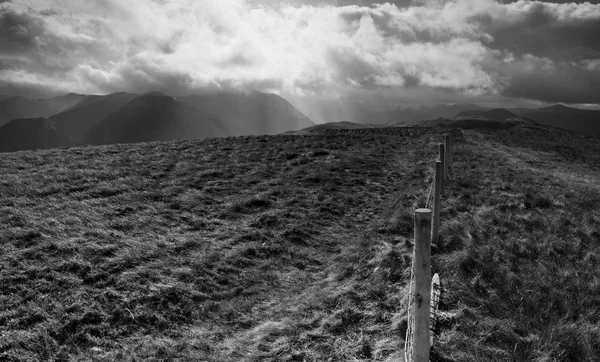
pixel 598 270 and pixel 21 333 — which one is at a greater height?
pixel 598 270

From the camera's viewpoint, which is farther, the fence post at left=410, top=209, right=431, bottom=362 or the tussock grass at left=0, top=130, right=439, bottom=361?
the tussock grass at left=0, top=130, right=439, bottom=361

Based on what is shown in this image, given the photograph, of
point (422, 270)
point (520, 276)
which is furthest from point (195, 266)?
point (520, 276)

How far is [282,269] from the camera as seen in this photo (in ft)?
29.8

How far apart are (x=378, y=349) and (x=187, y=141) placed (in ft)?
97.7

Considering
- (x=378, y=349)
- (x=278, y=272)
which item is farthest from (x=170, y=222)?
(x=378, y=349)

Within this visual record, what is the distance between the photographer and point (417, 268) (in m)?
3.85

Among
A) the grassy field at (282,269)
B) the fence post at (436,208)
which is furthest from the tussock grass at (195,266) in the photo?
the fence post at (436,208)

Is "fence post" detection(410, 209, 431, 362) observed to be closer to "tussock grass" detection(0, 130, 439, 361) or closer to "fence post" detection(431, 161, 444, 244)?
"tussock grass" detection(0, 130, 439, 361)

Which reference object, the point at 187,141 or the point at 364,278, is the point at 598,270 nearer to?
the point at 364,278

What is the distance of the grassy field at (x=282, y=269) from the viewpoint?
5633 mm

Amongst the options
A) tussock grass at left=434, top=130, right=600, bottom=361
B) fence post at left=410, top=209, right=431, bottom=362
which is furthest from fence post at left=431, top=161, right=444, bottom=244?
fence post at left=410, top=209, right=431, bottom=362

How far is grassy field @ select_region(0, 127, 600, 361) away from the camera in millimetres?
5633

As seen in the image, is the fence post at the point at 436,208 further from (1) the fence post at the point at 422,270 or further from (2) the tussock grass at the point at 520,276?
A: (1) the fence post at the point at 422,270

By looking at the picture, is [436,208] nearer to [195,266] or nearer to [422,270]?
[422,270]
